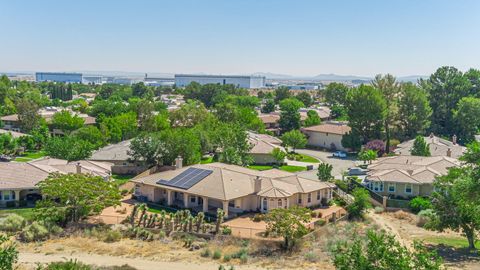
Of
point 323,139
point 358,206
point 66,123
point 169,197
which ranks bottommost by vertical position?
point 169,197

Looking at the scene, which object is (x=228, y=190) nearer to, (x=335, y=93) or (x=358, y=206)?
(x=358, y=206)

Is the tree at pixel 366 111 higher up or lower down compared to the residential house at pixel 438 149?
higher up

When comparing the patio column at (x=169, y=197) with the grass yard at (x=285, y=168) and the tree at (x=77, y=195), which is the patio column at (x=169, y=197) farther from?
the grass yard at (x=285, y=168)

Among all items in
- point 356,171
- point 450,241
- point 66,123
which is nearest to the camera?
point 450,241

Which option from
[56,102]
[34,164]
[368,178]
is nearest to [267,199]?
[368,178]

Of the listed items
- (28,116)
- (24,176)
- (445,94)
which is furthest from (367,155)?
(28,116)

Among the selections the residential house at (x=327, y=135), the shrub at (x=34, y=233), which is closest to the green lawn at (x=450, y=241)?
the shrub at (x=34, y=233)
